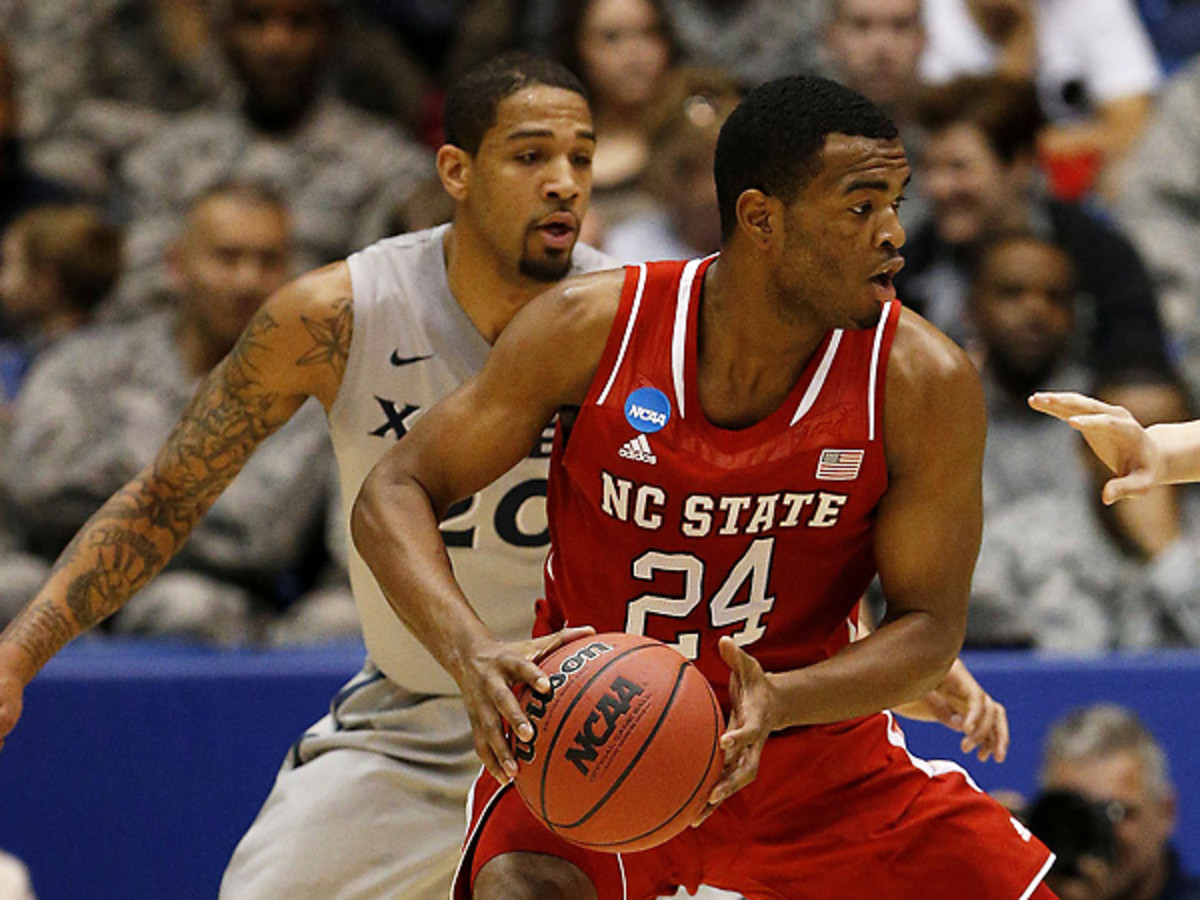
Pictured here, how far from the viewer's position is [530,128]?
421 centimetres

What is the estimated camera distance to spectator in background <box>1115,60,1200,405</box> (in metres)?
7.16

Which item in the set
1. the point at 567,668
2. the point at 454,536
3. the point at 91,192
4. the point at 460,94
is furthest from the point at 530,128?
the point at 91,192

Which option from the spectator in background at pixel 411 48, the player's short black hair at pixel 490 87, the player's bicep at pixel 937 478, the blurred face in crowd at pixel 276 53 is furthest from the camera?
the spectator in background at pixel 411 48

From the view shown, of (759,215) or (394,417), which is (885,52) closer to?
(394,417)

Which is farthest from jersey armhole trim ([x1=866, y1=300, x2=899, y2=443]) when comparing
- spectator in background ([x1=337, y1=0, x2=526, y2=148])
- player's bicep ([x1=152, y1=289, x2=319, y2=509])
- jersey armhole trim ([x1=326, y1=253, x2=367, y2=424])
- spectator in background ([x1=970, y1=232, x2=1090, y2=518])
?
spectator in background ([x1=337, y1=0, x2=526, y2=148])

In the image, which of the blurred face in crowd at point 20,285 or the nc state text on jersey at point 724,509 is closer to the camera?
the nc state text on jersey at point 724,509

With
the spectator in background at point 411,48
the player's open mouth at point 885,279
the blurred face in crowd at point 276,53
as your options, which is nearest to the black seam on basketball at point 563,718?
the player's open mouth at point 885,279

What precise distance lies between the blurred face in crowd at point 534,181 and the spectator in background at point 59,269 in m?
3.34

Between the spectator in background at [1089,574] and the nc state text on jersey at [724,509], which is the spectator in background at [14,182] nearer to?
the spectator in background at [1089,574]

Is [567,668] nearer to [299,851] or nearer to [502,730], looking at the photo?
[502,730]

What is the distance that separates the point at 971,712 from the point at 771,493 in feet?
2.77

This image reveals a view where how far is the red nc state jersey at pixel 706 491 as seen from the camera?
3469 millimetres

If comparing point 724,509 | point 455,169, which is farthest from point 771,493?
point 455,169

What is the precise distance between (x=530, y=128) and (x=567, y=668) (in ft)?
4.96
